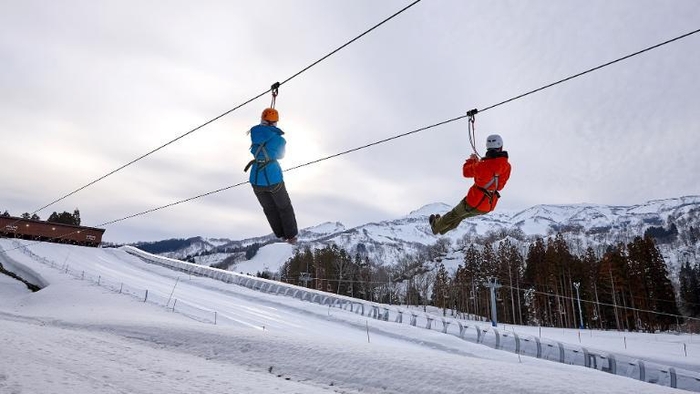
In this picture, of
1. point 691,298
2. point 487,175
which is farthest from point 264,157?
point 691,298

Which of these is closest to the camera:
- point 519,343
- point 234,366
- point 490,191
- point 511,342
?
point 490,191

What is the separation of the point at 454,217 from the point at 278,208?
3.69 meters

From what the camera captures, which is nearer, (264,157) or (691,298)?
(264,157)

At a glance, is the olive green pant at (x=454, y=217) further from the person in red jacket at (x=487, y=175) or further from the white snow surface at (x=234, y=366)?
the white snow surface at (x=234, y=366)

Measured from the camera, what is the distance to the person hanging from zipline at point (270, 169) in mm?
6434

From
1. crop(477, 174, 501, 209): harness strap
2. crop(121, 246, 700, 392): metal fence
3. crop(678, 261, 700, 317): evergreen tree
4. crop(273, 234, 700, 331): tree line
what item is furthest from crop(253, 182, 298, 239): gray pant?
crop(678, 261, 700, 317): evergreen tree

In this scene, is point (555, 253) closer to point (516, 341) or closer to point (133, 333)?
point (516, 341)

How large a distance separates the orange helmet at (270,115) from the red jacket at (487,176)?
139 inches

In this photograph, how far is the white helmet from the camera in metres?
7.05

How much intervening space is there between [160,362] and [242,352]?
7.52 ft

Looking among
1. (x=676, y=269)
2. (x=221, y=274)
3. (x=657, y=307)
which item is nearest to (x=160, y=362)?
(x=221, y=274)

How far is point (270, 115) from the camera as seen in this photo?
644 cm

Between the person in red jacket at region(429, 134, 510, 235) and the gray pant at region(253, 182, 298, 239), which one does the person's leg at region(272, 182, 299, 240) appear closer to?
the gray pant at region(253, 182, 298, 239)

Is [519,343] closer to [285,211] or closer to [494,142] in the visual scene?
[494,142]
